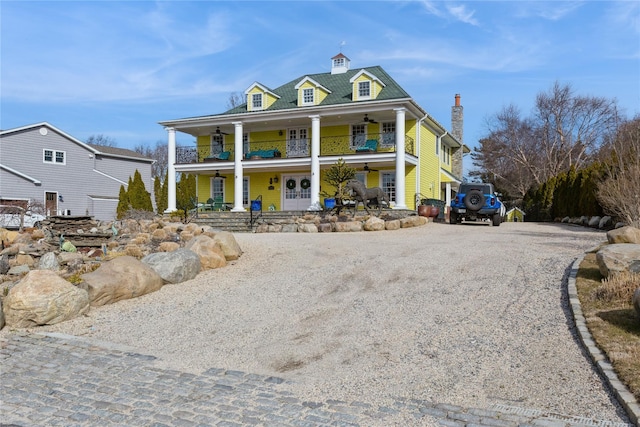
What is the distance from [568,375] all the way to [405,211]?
16.8 m

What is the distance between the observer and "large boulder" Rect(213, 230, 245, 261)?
12.2m

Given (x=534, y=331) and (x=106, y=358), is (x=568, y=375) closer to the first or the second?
(x=534, y=331)

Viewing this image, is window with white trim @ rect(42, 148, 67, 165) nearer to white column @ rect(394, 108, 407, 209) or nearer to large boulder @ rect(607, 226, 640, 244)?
white column @ rect(394, 108, 407, 209)

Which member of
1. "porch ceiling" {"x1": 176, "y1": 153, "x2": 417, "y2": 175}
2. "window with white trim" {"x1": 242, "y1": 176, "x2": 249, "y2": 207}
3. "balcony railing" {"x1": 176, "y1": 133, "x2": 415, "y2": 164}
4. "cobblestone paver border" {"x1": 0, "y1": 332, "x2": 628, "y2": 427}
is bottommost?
"cobblestone paver border" {"x1": 0, "y1": 332, "x2": 628, "y2": 427}

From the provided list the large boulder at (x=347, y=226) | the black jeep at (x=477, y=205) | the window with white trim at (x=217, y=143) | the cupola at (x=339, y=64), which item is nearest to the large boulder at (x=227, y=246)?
the large boulder at (x=347, y=226)

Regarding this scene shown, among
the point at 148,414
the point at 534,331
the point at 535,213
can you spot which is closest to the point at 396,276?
the point at 534,331

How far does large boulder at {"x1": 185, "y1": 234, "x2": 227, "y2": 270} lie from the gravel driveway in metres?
0.37

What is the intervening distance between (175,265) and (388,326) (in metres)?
5.21

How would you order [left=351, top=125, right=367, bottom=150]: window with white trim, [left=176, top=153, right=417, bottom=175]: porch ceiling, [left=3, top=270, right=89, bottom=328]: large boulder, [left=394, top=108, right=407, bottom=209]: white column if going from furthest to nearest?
[left=351, top=125, right=367, bottom=150]: window with white trim < [left=176, top=153, right=417, bottom=175]: porch ceiling < [left=394, top=108, right=407, bottom=209]: white column < [left=3, top=270, right=89, bottom=328]: large boulder

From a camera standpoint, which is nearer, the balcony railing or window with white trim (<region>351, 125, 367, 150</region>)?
the balcony railing

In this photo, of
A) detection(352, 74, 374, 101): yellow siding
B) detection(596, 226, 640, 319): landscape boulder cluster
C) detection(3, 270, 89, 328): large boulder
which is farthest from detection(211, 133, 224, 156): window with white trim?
detection(596, 226, 640, 319): landscape boulder cluster

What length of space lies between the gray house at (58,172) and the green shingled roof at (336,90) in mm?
13234

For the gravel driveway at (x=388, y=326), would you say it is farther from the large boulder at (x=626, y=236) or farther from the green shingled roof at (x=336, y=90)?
the green shingled roof at (x=336, y=90)

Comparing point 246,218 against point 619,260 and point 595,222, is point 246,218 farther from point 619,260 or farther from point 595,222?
point 619,260
